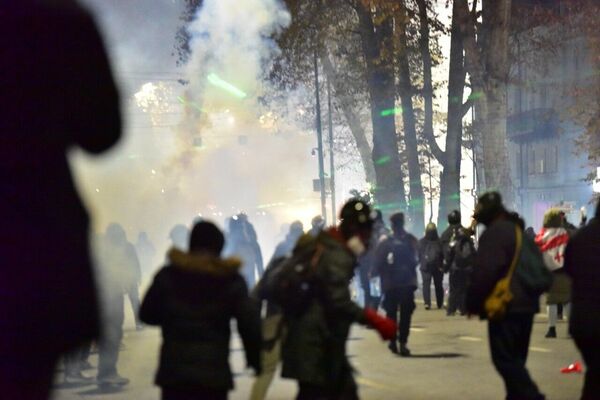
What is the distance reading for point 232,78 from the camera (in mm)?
55781

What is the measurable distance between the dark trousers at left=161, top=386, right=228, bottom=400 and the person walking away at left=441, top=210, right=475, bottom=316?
48.8ft

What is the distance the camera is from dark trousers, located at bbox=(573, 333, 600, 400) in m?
6.65

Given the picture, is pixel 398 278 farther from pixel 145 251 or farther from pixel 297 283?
pixel 145 251

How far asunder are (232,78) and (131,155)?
37.3m

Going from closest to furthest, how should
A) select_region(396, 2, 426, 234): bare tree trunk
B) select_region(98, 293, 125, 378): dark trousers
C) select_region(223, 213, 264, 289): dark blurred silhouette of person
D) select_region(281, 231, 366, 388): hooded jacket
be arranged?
select_region(281, 231, 366, 388): hooded jacket
select_region(98, 293, 125, 378): dark trousers
select_region(223, 213, 264, 289): dark blurred silhouette of person
select_region(396, 2, 426, 234): bare tree trunk

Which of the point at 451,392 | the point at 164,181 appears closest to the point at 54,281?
the point at 451,392

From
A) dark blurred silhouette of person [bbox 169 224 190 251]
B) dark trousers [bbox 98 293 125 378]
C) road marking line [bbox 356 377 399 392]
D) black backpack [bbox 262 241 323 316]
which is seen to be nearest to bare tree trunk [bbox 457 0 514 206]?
dark blurred silhouette of person [bbox 169 224 190 251]

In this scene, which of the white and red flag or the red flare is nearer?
the red flare

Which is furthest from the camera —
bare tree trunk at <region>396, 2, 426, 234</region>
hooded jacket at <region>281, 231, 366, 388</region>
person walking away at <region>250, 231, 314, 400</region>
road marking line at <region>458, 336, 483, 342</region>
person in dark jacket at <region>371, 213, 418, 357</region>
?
bare tree trunk at <region>396, 2, 426, 234</region>

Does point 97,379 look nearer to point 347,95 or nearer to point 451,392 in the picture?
point 451,392

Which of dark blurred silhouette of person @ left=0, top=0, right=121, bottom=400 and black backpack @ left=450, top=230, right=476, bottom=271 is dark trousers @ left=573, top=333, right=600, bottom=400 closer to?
dark blurred silhouette of person @ left=0, top=0, right=121, bottom=400

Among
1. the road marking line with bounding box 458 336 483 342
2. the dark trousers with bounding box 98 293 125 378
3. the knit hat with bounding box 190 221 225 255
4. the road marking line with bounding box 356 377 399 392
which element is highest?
the knit hat with bounding box 190 221 225 255

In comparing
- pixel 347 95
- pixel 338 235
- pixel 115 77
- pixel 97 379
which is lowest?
pixel 97 379

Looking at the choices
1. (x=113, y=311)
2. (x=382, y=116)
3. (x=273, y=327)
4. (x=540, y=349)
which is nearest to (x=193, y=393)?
(x=273, y=327)
